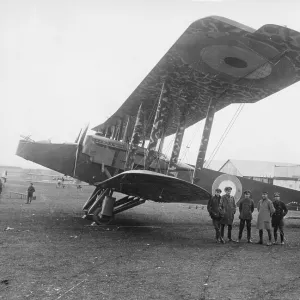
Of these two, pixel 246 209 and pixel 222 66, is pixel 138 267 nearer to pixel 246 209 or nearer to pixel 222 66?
pixel 246 209

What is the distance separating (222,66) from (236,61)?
40 centimetres

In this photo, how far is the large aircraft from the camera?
552 cm

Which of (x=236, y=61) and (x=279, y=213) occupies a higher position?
(x=236, y=61)

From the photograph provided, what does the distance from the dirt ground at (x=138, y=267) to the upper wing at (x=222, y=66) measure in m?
3.88

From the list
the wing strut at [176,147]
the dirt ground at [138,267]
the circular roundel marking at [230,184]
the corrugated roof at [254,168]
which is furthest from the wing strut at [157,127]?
the corrugated roof at [254,168]

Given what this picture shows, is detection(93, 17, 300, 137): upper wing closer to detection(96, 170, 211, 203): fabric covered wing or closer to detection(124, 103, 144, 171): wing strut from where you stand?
detection(124, 103, 144, 171): wing strut

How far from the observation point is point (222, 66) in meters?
6.69

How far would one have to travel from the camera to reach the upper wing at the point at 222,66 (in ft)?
17.1

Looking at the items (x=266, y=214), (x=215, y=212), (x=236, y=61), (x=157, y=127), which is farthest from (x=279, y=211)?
(x=236, y=61)

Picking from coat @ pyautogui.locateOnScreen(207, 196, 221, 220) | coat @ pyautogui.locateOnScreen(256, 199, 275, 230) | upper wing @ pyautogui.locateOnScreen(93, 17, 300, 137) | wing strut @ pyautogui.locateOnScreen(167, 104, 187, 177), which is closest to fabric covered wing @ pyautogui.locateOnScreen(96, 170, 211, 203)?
coat @ pyautogui.locateOnScreen(207, 196, 221, 220)

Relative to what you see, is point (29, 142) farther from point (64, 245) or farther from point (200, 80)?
point (200, 80)

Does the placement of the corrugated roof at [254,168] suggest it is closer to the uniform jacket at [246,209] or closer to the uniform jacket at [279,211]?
the uniform jacket at [279,211]

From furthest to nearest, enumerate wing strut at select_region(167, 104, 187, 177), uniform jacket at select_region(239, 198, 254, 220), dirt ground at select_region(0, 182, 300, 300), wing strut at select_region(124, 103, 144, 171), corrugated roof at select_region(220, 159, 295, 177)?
corrugated roof at select_region(220, 159, 295, 177)
wing strut at select_region(167, 104, 187, 177)
wing strut at select_region(124, 103, 144, 171)
uniform jacket at select_region(239, 198, 254, 220)
dirt ground at select_region(0, 182, 300, 300)

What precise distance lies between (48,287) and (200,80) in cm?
590
